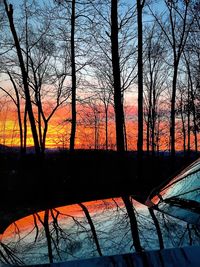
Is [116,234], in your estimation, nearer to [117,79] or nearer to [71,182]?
[117,79]

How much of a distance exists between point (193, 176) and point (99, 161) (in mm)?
19362

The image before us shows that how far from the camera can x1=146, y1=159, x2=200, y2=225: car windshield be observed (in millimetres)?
2691

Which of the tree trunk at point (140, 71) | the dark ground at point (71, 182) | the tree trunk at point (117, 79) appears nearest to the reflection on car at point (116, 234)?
the dark ground at point (71, 182)

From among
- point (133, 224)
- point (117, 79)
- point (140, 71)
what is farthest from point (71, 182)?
point (133, 224)

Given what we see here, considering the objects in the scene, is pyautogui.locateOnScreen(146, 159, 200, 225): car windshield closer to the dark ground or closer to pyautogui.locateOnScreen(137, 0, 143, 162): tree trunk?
the dark ground

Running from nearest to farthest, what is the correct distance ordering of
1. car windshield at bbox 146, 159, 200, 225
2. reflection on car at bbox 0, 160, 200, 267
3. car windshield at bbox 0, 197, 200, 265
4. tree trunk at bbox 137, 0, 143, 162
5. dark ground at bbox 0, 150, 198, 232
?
reflection on car at bbox 0, 160, 200, 267 < car windshield at bbox 0, 197, 200, 265 < car windshield at bbox 146, 159, 200, 225 < dark ground at bbox 0, 150, 198, 232 < tree trunk at bbox 137, 0, 143, 162

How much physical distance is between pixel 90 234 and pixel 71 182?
1699cm

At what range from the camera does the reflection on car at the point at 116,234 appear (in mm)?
1967

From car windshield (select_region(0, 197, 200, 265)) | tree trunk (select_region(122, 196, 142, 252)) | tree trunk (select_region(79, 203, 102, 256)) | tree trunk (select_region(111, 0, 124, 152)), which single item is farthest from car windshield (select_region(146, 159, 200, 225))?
tree trunk (select_region(111, 0, 124, 152))

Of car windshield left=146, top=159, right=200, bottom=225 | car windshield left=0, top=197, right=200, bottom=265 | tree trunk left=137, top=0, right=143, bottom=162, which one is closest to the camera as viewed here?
car windshield left=0, top=197, right=200, bottom=265

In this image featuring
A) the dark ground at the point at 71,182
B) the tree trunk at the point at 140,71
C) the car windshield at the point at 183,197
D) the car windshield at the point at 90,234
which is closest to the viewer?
the car windshield at the point at 90,234

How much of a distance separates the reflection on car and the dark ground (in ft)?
32.9

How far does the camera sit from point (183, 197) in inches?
123

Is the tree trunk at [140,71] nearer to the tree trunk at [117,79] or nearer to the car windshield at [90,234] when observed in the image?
the tree trunk at [117,79]
